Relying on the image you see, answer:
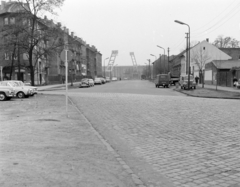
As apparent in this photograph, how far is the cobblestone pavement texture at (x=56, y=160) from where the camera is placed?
13.9 ft

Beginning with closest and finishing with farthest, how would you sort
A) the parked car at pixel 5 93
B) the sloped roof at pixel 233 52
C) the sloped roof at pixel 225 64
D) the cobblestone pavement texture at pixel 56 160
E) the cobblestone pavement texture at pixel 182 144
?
the cobblestone pavement texture at pixel 56 160 < the cobblestone pavement texture at pixel 182 144 < the parked car at pixel 5 93 < the sloped roof at pixel 225 64 < the sloped roof at pixel 233 52

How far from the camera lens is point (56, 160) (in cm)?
532

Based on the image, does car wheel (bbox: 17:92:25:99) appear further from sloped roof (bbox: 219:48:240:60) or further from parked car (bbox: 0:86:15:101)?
sloped roof (bbox: 219:48:240:60)

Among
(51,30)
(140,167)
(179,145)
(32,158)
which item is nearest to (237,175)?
(140,167)

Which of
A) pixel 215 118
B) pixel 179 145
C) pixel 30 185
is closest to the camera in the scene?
pixel 30 185

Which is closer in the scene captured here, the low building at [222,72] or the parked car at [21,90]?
the parked car at [21,90]

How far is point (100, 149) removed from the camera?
6344 millimetres

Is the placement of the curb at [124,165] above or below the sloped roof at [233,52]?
below

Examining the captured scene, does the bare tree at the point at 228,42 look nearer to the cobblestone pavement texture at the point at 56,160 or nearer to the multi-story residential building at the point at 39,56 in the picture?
the multi-story residential building at the point at 39,56

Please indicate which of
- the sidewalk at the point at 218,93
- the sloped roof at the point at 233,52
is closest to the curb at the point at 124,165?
the sidewalk at the point at 218,93

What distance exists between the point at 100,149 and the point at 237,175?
291 centimetres

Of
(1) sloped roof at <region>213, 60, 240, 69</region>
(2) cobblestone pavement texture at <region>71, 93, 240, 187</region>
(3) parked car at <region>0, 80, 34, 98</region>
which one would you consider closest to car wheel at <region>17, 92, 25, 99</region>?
(3) parked car at <region>0, 80, 34, 98</region>

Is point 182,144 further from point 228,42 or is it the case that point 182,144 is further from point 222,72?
point 228,42

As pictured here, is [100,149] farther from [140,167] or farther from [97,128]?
[97,128]
